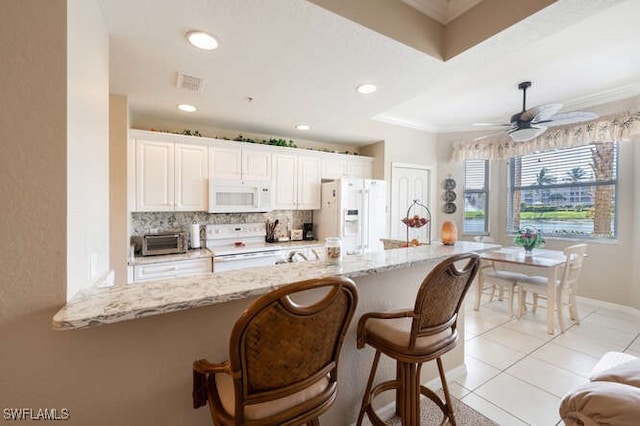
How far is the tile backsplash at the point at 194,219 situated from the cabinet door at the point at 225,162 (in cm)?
62

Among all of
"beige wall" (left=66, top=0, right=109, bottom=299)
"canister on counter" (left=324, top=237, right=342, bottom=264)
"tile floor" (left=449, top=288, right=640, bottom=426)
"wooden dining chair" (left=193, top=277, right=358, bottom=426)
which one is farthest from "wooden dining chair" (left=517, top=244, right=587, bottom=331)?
"beige wall" (left=66, top=0, right=109, bottom=299)

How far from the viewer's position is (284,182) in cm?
400

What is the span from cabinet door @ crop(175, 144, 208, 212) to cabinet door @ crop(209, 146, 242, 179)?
0.08 m

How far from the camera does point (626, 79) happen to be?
10.4 feet

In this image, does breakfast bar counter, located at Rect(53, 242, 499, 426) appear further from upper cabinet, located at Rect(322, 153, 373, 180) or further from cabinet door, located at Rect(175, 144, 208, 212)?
upper cabinet, located at Rect(322, 153, 373, 180)

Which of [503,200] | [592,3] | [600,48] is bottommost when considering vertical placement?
[503,200]

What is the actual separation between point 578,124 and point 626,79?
66 cm

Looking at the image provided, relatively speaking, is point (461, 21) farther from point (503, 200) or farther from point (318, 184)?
point (503, 200)

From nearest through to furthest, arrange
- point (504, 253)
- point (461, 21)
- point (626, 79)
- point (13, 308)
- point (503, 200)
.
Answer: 1. point (13, 308)
2. point (461, 21)
3. point (626, 79)
4. point (504, 253)
5. point (503, 200)

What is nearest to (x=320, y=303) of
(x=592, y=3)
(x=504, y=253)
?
(x=592, y=3)

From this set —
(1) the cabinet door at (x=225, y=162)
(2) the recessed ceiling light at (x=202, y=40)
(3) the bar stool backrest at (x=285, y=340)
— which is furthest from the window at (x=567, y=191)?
(2) the recessed ceiling light at (x=202, y=40)

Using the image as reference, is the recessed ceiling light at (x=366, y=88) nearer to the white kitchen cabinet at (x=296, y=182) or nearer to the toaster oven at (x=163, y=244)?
the white kitchen cabinet at (x=296, y=182)

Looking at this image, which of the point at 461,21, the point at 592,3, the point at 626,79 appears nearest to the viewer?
the point at 592,3

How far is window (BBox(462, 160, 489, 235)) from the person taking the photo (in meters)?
5.01
